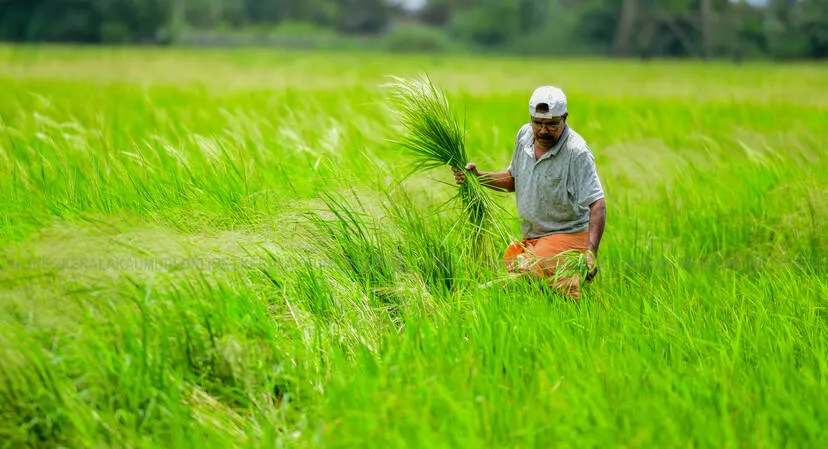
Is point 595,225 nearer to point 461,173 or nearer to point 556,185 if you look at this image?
point 556,185

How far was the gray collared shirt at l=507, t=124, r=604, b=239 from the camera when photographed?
359cm

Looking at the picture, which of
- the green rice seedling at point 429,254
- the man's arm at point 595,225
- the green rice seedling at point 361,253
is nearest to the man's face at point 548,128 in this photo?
the man's arm at point 595,225

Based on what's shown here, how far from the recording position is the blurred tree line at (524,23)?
36.0 m

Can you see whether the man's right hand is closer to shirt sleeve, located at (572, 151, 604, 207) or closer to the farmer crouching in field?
the farmer crouching in field

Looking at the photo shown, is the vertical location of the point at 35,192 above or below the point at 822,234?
above

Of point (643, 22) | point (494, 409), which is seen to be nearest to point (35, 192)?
point (494, 409)

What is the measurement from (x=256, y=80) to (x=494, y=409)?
1348cm

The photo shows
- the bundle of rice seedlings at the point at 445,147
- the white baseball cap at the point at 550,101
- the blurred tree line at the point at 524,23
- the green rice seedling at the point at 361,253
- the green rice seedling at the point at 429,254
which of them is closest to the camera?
the white baseball cap at the point at 550,101

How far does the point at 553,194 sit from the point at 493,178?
0.36 meters

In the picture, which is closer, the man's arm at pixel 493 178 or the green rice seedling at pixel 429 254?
the green rice seedling at pixel 429 254

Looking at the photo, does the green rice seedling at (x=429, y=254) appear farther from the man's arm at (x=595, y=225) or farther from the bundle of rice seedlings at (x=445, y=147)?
the man's arm at (x=595, y=225)

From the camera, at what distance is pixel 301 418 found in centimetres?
261

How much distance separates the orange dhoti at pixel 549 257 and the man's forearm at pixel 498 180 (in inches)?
11.9

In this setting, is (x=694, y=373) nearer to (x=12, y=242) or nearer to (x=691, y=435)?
(x=691, y=435)
